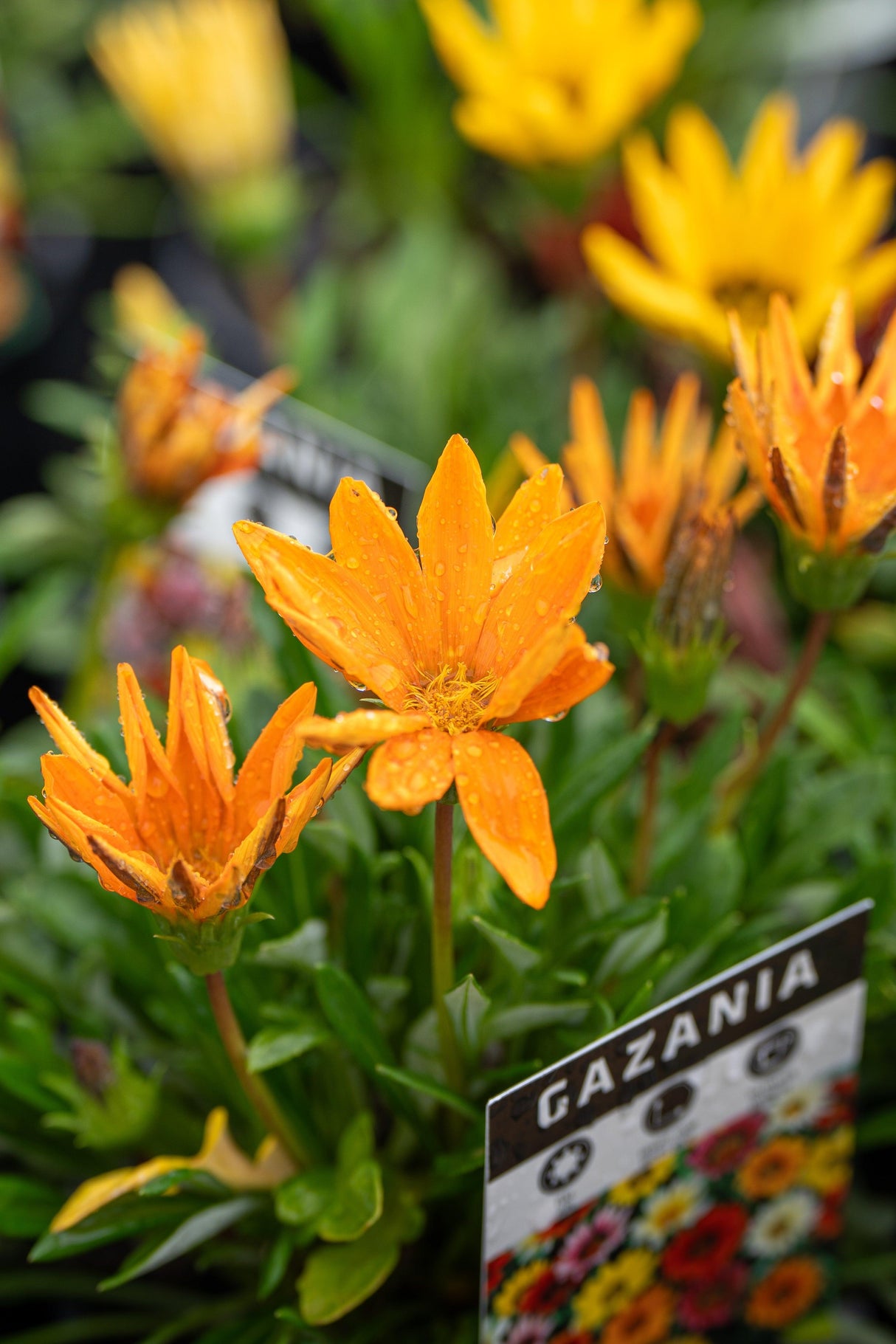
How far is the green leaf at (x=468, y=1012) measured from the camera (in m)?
0.47

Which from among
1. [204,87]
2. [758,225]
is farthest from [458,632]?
[204,87]

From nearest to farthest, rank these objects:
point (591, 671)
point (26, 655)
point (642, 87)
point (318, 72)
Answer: point (591, 671) < point (642, 87) < point (26, 655) < point (318, 72)

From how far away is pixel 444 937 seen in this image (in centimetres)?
47

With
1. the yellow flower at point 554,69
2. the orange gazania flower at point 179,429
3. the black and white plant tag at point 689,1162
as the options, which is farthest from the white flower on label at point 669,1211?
the yellow flower at point 554,69

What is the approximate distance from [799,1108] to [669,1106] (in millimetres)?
88

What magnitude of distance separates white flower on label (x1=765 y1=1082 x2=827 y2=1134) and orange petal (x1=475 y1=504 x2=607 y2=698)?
0.89ft

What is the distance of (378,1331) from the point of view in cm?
59

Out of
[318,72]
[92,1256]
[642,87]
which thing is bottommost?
[92,1256]

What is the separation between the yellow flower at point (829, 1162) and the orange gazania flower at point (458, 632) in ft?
0.98

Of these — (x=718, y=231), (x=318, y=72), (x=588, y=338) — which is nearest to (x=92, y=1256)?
(x=718, y=231)

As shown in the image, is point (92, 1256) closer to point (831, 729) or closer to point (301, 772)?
point (301, 772)

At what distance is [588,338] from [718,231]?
0.99 feet

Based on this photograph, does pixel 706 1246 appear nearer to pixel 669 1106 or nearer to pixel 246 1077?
pixel 669 1106

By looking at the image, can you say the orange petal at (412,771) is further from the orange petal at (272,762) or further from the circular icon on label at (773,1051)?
the circular icon on label at (773,1051)
